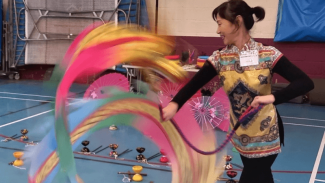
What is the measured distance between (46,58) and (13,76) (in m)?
1.44

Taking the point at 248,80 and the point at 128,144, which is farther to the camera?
the point at 128,144

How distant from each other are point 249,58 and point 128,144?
127 inches

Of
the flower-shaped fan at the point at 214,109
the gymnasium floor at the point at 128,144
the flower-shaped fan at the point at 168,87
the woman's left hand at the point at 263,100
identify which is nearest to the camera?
the woman's left hand at the point at 263,100

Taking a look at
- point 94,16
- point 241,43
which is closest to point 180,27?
point 94,16

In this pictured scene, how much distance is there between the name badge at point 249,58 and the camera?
7.30 feet

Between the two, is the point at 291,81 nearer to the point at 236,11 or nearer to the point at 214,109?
the point at 236,11

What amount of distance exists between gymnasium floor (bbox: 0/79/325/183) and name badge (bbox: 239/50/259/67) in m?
1.15

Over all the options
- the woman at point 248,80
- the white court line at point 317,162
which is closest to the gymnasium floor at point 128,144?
the white court line at point 317,162

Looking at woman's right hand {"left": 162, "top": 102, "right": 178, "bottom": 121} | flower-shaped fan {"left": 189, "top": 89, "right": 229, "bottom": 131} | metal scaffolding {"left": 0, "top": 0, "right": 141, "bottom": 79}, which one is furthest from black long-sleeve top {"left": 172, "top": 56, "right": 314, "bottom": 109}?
metal scaffolding {"left": 0, "top": 0, "right": 141, "bottom": 79}

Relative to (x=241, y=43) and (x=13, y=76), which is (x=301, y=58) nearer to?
(x=241, y=43)

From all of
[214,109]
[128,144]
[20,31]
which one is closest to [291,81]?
[128,144]

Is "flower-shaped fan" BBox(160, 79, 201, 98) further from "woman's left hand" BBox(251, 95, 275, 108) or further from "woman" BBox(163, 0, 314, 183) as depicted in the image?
"woman's left hand" BBox(251, 95, 275, 108)

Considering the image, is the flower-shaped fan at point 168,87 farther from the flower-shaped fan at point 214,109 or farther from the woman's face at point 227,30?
the flower-shaped fan at point 214,109

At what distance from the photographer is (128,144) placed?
5.16m
